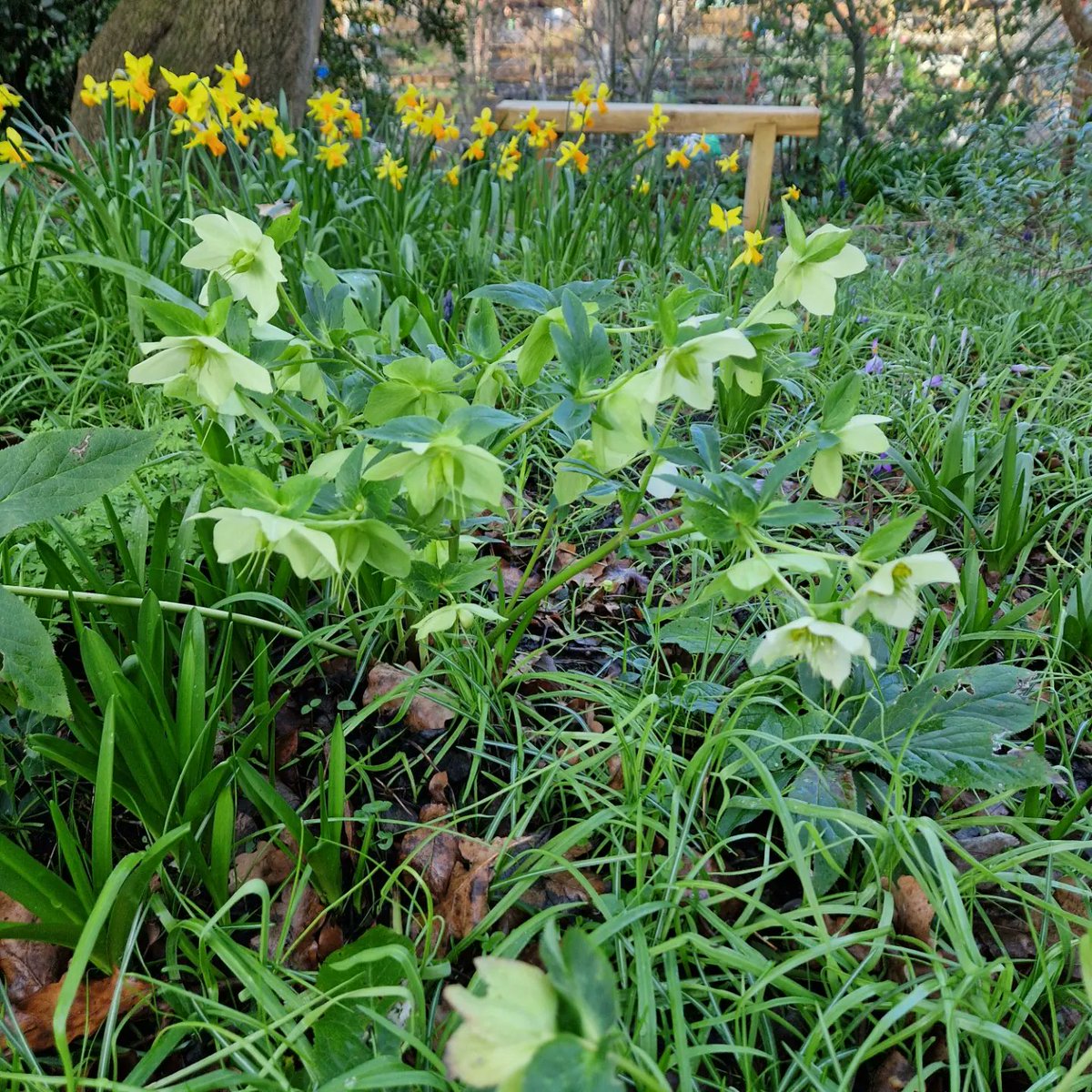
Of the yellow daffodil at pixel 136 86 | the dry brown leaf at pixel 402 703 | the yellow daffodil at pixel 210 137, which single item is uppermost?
the yellow daffodil at pixel 136 86

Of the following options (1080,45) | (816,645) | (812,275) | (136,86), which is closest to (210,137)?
(136,86)

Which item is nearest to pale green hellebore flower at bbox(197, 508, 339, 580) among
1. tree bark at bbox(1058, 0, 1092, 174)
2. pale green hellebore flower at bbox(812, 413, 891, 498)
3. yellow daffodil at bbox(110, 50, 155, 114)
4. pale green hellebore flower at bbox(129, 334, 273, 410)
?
pale green hellebore flower at bbox(129, 334, 273, 410)

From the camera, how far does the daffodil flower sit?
3.00 ft

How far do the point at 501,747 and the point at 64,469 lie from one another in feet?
2.15

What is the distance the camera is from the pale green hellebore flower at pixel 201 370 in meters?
0.81

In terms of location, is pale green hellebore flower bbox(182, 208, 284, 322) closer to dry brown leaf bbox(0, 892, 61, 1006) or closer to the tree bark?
dry brown leaf bbox(0, 892, 61, 1006)

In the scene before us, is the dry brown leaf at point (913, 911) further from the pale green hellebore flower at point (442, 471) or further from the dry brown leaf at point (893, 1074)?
the pale green hellebore flower at point (442, 471)

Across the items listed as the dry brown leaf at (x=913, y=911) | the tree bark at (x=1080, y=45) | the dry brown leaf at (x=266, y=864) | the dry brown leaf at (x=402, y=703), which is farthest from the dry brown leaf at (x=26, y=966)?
the tree bark at (x=1080, y=45)

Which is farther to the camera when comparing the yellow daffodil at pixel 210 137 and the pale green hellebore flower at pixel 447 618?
the yellow daffodil at pixel 210 137

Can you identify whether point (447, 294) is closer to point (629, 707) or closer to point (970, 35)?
point (629, 707)

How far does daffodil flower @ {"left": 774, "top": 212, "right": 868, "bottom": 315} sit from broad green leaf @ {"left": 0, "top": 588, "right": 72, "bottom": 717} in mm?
883

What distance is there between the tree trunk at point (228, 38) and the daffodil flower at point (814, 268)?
12.1 feet

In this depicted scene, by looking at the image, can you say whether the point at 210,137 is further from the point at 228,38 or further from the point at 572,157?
the point at 228,38

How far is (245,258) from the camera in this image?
93 centimetres
